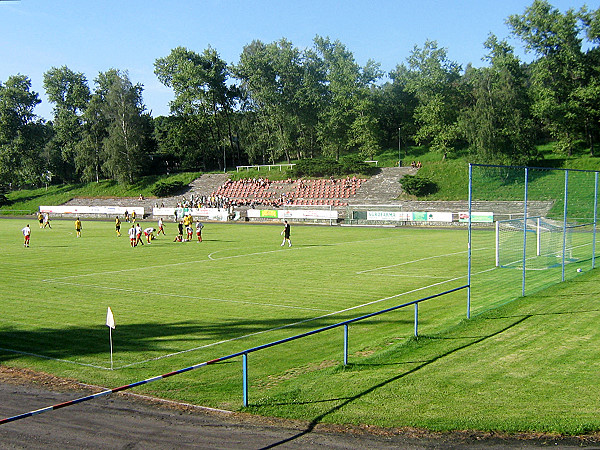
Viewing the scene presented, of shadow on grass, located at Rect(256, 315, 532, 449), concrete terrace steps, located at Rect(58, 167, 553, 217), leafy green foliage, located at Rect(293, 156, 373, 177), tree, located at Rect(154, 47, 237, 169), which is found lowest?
shadow on grass, located at Rect(256, 315, 532, 449)

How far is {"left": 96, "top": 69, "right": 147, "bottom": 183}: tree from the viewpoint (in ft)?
300

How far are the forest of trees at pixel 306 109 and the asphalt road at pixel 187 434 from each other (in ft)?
198

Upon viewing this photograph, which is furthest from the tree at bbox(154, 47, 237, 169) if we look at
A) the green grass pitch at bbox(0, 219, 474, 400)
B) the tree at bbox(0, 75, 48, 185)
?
the green grass pitch at bbox(0, 219, 474, 400)

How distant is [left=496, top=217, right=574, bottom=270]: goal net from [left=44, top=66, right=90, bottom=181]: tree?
91270 mm

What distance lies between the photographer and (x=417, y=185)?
6681cm

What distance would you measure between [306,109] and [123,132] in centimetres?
3045

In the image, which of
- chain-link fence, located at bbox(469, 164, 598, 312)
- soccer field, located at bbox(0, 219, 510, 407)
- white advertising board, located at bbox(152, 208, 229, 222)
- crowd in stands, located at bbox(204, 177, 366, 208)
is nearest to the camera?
soccer field, located at bbox(0, 219, 510, 407)

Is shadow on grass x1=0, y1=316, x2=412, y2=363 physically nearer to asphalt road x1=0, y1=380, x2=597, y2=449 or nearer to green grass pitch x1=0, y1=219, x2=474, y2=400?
green grass pitch x1=0, y1=219, x2=474, y2=400

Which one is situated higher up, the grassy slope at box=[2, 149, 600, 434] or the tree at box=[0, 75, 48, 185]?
the tree at box=[0, 75, 48, 185]

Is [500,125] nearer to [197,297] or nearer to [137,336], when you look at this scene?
[197,297]

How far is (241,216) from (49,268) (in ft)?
139

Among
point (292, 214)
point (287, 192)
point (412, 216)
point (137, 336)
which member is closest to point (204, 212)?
point (287, 192)

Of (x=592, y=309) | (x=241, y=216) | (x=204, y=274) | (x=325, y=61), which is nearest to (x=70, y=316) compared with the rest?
(x=204, y=274)

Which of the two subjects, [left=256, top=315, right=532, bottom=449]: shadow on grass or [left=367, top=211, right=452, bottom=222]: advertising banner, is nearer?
[left=256, top=315, right=532, bottom=449]: shadow on grass
